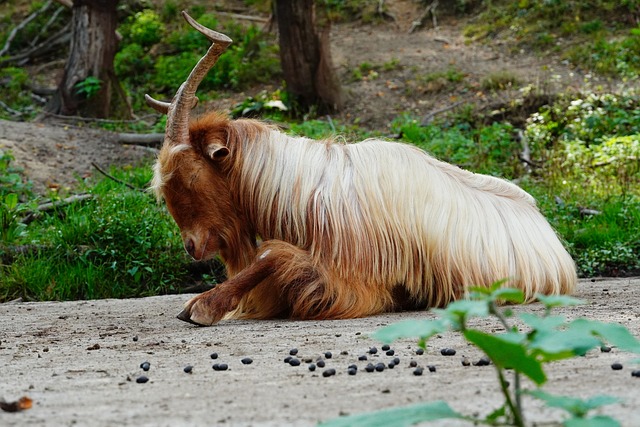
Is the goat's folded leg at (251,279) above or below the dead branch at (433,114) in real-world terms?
below

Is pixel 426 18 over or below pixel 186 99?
over

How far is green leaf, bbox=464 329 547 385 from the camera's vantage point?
2098mm

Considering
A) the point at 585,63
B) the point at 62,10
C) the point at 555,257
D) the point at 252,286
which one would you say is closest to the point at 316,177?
the point at 252,286

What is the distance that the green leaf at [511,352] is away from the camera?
210 centimetres

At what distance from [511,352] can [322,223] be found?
126 inches

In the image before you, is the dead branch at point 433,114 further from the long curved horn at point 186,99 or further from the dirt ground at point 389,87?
the long curved horn at point 186,99

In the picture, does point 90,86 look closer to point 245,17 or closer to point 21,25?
point 245,17

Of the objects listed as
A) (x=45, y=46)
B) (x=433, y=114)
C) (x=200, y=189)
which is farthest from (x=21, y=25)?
(x=200, y=189)

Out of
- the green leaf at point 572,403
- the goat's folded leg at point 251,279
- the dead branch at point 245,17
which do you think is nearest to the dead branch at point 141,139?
the goat's folded leg at point 251,279

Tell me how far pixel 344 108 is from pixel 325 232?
26.8ft

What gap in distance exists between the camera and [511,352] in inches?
83.3

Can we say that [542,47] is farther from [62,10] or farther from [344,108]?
[62,10]

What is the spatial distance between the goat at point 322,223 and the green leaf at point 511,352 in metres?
3.03

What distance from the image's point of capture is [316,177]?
5.46 meters
